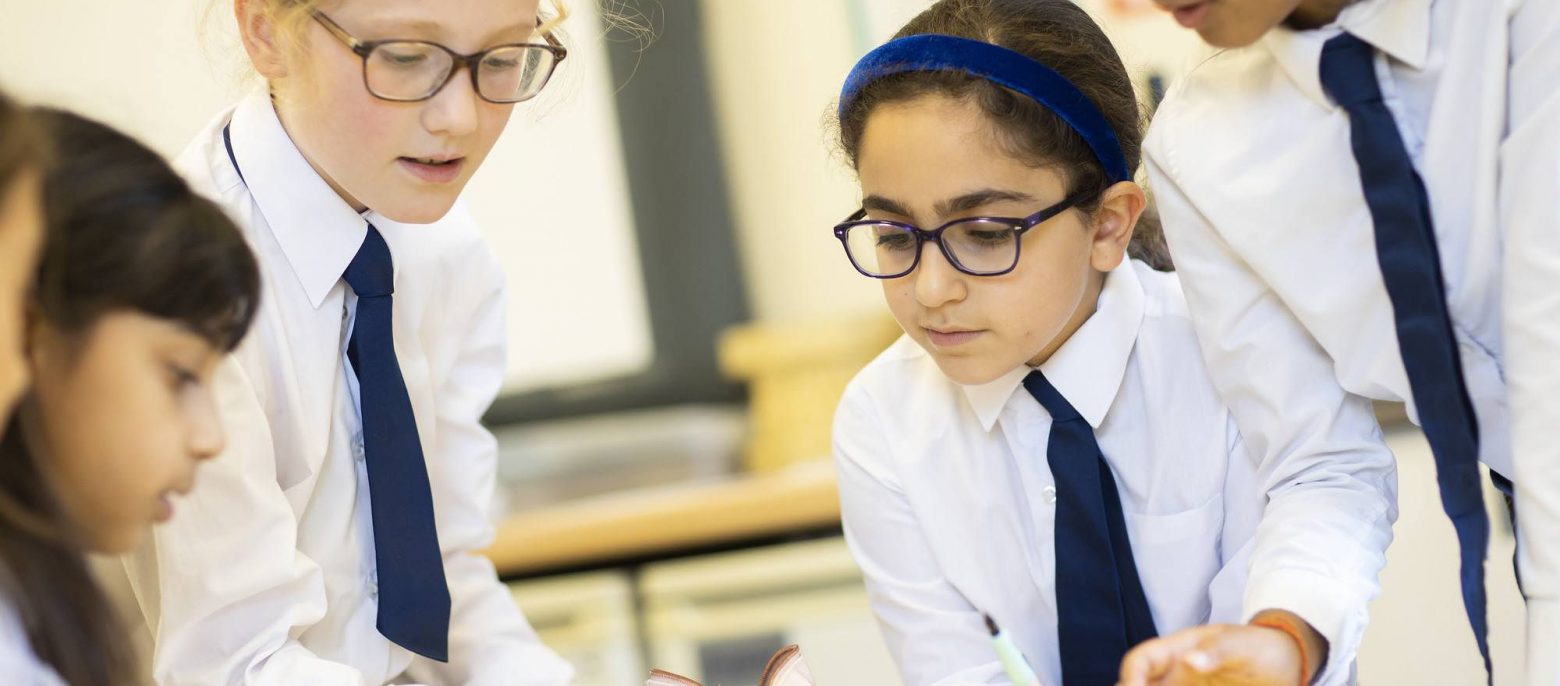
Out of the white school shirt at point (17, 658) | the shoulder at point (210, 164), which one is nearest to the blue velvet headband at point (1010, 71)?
the shoulder at point (210, 164)

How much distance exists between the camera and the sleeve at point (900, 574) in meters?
1.55

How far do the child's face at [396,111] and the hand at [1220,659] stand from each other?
0.81m

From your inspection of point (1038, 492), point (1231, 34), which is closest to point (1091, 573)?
point (1038, 492)

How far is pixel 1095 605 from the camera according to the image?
146 centimetres

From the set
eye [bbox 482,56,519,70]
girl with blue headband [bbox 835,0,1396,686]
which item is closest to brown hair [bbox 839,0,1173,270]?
girl with blue headband [bbox 835,0,1396,686]

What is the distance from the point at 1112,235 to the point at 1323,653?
483mm

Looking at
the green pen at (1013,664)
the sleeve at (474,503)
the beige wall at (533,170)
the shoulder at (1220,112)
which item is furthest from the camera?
the beige wall at (533,170)

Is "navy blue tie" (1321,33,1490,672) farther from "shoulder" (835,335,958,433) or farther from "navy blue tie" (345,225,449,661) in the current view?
"navy blue tie" (345,225,449,661)

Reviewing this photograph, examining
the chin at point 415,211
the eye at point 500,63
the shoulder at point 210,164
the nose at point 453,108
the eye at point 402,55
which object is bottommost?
the chin at point 415,211

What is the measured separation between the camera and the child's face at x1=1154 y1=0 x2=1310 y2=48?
47.4 inches

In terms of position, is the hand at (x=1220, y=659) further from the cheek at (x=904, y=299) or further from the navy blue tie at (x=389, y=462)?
the navy blue tie at (x=389, y=462)

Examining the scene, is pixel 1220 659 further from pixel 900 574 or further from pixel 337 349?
pixel 337 349

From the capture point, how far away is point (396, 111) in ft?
4.59

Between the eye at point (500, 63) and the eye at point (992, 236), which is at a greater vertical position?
the eye at point (500, 63)
